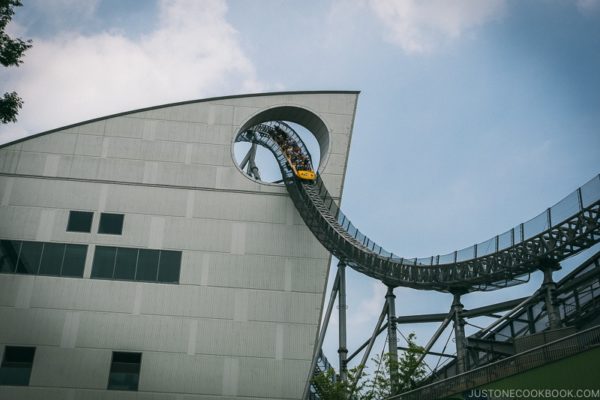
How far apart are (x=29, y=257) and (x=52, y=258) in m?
1.24

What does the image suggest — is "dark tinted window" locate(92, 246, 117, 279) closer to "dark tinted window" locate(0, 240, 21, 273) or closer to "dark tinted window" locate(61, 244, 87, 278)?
"dark tinted window" locate(61, 244, 87, 278)

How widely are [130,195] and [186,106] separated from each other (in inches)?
264

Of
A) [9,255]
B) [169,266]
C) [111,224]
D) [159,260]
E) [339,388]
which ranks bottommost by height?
[339,388]

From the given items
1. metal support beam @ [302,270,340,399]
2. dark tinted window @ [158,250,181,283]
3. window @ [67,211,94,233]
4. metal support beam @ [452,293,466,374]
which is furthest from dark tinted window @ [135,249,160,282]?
metal support beam @ [452,293,466,374]

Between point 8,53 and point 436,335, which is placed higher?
point 8,53

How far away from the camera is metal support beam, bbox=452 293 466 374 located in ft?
88.3

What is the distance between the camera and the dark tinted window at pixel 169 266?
35.2 meters

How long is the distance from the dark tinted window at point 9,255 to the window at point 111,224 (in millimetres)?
4513

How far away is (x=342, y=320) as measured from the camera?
35688 millimetres

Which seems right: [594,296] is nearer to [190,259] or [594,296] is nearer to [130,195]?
[190,259]

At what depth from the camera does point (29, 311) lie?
3356 centimetres

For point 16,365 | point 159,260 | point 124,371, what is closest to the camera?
point 16,365

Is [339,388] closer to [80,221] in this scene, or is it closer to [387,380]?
[387,380]

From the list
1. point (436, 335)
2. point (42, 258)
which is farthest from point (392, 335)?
point (42, 258)
